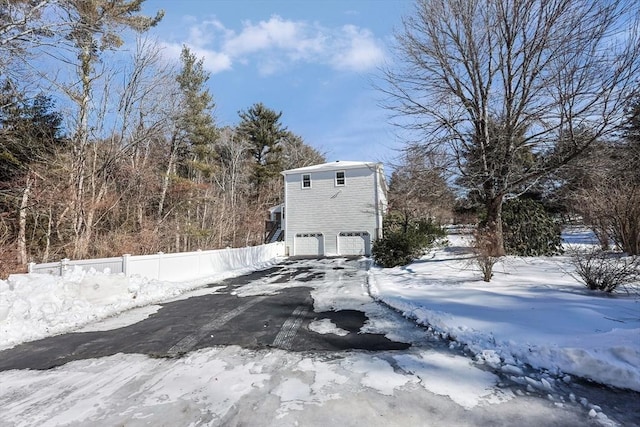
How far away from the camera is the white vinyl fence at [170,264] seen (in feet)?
26.0

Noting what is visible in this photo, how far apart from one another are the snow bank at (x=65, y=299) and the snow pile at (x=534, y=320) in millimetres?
5864

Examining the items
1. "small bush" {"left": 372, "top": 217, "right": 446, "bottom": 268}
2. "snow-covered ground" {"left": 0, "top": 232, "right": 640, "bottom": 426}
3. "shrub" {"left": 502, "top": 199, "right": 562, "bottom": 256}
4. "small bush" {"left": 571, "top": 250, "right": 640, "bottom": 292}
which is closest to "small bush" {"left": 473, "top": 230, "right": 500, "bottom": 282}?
"snow-covered ground" {"left": 0, "top": 232, "right": 640, "bottom": 426}

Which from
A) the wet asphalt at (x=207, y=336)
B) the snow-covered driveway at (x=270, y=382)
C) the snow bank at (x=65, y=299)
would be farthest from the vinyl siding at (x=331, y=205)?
the snow-covered driveway at (x=270, y=382)

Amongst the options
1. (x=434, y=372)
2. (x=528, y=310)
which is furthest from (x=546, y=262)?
(x=434, y=372)

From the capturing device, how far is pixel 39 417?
110 inches

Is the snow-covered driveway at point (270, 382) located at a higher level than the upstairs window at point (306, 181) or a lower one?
lower

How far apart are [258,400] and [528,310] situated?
4388 millimetres

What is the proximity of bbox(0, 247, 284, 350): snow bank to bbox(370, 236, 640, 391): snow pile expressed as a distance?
5.86 metres

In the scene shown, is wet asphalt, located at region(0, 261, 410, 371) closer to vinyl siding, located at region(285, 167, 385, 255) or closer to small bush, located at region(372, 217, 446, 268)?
small bush, located at region(372, 217, 446, 268)

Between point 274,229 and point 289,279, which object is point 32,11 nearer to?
point 289,279

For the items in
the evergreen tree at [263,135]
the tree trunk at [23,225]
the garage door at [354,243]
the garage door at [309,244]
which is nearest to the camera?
the tree trunk at [23,225]

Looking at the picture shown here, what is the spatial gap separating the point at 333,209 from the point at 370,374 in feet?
60.3

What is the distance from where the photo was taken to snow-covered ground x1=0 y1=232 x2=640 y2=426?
270 cm

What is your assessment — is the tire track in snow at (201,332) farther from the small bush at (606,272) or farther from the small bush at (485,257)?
the small bush at (606,272)
